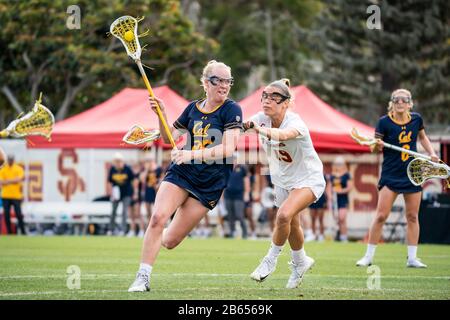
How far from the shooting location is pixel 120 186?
83.8 ft

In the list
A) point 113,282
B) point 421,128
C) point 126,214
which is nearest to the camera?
point 113,282

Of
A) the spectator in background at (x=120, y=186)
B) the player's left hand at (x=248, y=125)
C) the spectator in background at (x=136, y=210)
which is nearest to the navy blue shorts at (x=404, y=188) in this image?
the player's left hand at (x=248, y=125)

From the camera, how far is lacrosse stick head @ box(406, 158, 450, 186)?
39.8 ft

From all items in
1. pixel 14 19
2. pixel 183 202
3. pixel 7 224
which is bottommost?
pixel 7 224

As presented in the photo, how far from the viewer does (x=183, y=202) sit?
9.52 meters

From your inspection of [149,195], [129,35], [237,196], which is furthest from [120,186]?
[129,35]

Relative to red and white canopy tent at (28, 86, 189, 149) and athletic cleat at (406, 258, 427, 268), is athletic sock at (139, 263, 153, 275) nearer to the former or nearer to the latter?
athletic cleat at (406, 258, 427, 268)

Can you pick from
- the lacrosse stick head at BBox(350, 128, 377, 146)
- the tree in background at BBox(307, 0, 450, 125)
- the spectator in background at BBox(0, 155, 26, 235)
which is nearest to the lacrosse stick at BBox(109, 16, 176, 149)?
the lacrosse stick head at BBox(350, 128, 377, 146)

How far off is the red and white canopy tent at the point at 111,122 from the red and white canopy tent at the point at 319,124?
179cm

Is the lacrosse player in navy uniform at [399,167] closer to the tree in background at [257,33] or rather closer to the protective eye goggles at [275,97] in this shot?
the protective eye goggles at [275,97]

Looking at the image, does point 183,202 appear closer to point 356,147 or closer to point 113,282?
point 113,282

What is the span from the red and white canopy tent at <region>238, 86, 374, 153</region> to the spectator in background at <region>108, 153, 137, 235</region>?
3.17 metres
